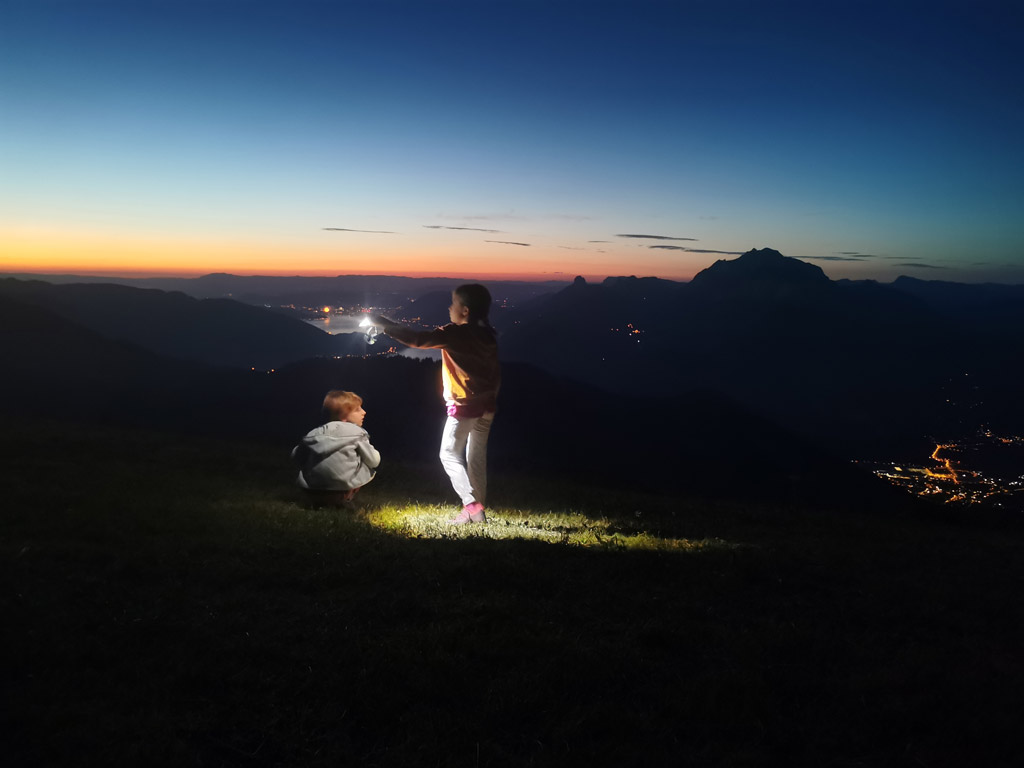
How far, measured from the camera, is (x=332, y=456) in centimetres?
944

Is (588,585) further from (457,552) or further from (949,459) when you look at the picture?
(949,459)

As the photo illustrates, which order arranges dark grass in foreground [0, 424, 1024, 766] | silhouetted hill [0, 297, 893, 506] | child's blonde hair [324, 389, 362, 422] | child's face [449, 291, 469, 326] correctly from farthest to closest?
1. silhouetted hill [0, 297, 893, 506]
2. child's blonde hair [324, 389, 362, 422]
3. child's face [449, 291, 469, 326]
4. dark grass in foreground [0, 424, 1024, 766]

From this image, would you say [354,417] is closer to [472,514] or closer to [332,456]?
[332,456]

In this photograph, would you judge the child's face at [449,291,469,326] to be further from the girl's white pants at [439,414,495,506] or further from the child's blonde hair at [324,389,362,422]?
the child's blonde hair at [324,389,362,422]

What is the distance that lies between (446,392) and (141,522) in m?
4.24

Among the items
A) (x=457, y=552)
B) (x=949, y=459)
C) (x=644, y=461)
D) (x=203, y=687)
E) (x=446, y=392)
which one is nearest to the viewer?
(x=203, y=687)

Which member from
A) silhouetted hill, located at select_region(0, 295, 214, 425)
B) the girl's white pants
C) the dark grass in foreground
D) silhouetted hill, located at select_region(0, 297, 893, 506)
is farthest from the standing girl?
silhouetted hill, located at select_region(0, 295, 214, 425)

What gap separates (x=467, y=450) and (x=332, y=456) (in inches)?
77.7

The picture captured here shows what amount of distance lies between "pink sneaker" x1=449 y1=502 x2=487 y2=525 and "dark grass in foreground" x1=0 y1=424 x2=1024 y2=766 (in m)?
0.59

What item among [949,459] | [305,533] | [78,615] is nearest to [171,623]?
[78,615]

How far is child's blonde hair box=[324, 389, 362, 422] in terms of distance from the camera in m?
9.88

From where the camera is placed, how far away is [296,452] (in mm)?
9578

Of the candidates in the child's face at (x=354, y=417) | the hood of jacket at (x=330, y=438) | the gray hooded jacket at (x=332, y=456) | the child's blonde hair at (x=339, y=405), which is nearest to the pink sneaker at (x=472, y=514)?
the gray hooded jacket at (x=332, y=456)

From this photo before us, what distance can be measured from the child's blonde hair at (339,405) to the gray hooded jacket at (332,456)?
0.19 metres
